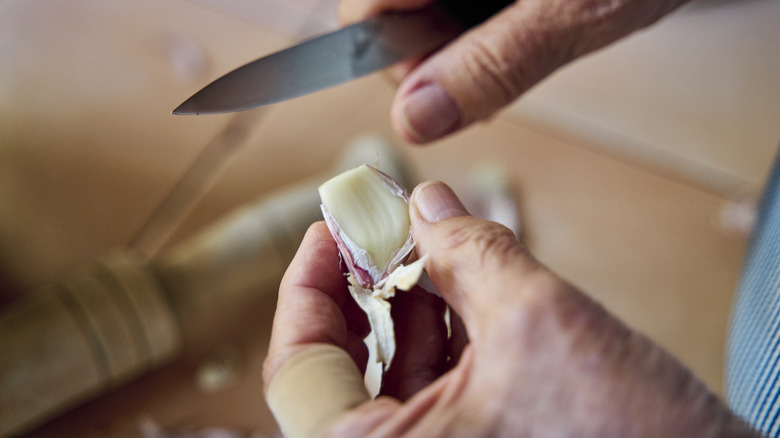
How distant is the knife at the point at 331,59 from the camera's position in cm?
27

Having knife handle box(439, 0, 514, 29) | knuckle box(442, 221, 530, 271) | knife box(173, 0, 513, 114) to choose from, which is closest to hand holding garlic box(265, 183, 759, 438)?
knuckle box(442, 221, 530, 271)

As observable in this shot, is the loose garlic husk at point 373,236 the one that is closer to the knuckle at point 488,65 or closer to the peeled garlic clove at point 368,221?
the peeled garlic clove at point 368,221

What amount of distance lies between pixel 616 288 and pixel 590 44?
0.25 m

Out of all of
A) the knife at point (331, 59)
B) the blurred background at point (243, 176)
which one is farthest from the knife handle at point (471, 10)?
the blurred background at point (243, 176)

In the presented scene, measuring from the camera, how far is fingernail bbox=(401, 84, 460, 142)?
0.40m

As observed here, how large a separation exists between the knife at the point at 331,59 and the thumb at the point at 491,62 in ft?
0.07

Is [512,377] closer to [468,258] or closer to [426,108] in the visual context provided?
[468,258]

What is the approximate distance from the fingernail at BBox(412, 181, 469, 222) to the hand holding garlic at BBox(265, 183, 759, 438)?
18 millimetres

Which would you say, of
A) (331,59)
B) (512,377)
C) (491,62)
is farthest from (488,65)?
(512,377)

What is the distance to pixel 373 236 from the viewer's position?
0.24 metres

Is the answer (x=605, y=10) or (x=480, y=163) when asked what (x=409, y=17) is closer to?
(x=605, y=10)

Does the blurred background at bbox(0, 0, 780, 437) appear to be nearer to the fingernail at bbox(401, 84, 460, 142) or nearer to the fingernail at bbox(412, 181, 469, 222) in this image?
the fingernail at bbox(401, 84, 460, 142)

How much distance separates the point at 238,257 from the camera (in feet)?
1.64

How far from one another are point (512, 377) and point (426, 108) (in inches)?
9.6
